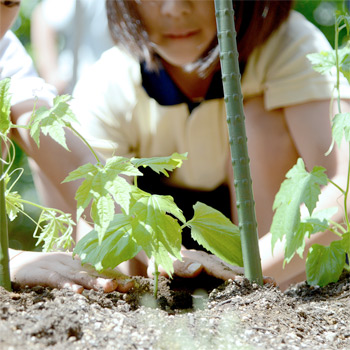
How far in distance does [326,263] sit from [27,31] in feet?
8.82

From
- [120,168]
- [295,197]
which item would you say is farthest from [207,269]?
[120,168]

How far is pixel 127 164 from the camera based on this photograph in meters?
0.74

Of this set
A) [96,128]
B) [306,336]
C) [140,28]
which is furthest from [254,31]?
[306,336]

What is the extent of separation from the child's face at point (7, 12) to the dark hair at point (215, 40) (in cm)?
51

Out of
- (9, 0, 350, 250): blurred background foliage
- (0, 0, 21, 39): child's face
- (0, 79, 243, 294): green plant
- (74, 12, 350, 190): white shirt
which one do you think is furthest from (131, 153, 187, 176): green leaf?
(9, 0, 350, 250): blurred background foliage

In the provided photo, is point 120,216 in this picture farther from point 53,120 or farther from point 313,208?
point 313,208

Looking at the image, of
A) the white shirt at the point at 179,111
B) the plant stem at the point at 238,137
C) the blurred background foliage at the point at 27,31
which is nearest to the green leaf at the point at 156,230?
the plant stem at the point at 238,137

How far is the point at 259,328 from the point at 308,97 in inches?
35.7

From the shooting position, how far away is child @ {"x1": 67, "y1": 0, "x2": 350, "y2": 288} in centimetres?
149

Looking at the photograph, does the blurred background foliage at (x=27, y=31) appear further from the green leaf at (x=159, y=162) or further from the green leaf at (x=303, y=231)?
the green leaf at (x=159, y=162)

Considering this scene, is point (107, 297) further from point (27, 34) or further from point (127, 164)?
point (27, 34)

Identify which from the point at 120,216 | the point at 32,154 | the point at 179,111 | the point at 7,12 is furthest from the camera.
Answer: the point at 179,111

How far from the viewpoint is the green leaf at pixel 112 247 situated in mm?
787

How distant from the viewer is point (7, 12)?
3.64 ft
